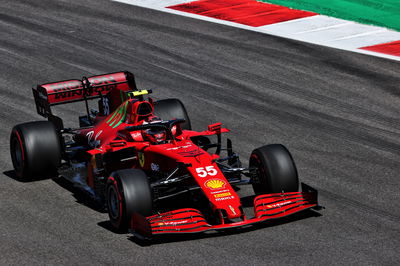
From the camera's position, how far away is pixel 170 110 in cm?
1554

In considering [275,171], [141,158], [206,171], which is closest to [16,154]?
[141,158]

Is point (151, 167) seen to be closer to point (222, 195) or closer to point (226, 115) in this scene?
point (222, 195)

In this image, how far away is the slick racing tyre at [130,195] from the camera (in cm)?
1184

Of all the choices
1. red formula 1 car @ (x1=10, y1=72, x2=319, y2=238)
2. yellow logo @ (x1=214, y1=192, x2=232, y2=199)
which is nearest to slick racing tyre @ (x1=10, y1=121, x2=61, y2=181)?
red formula 1 car @ (x1=10, y1=72, x2=319, y2=238)

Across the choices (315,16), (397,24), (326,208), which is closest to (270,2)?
(315,16)

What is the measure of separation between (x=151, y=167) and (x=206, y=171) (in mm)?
1093

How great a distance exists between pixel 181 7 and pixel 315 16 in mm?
4198

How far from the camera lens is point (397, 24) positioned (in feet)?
81.6

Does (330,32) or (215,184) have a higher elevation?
(330,32)

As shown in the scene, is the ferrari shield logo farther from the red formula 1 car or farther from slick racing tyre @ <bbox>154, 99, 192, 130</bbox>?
slick racing tyre @ <bbox>154, 99, 192, 130</bbox>

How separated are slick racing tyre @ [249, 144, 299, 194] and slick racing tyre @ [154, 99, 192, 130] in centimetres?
277

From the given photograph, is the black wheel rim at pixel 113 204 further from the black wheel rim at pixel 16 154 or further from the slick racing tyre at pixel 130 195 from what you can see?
the black wheel rim at pixel 16 154

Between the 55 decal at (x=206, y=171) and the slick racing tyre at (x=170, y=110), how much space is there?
303 cm

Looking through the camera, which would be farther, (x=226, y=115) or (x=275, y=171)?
(x=226, y=115)
